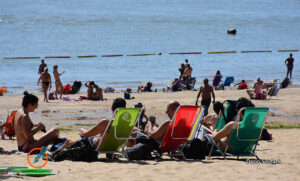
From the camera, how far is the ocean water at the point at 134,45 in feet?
104

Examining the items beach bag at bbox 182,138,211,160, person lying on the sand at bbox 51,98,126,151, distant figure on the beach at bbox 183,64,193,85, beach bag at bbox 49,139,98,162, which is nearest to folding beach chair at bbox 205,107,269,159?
beach bag at bbox 182,138,211,160

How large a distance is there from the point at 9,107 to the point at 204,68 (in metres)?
22.4

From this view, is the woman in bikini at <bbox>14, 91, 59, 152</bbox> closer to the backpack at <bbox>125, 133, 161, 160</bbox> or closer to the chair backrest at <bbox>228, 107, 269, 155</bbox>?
the backpack at <bbox>125, 133, 161, 160</bbox>

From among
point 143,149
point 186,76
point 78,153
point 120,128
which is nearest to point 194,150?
point 143,149

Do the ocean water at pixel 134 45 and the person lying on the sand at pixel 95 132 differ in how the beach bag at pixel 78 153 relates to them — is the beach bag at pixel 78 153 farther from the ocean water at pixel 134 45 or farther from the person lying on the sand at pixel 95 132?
the ocean water at pixel 134 45

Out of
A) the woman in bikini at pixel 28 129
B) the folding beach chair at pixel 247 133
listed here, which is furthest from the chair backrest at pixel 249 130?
the woman in bikini at pixel 28 129

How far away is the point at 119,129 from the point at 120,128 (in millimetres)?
19

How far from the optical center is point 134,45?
5731 centimetres

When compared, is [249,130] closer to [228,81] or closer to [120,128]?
[120,128]

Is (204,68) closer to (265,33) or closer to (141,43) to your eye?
(141,43)

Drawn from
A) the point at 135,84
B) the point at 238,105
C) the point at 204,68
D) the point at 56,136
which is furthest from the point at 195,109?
the point at 204,68

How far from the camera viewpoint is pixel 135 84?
2650cm

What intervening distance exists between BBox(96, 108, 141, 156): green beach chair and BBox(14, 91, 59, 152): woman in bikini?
804mm

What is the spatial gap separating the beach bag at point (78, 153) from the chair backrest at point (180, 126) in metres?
1.07
